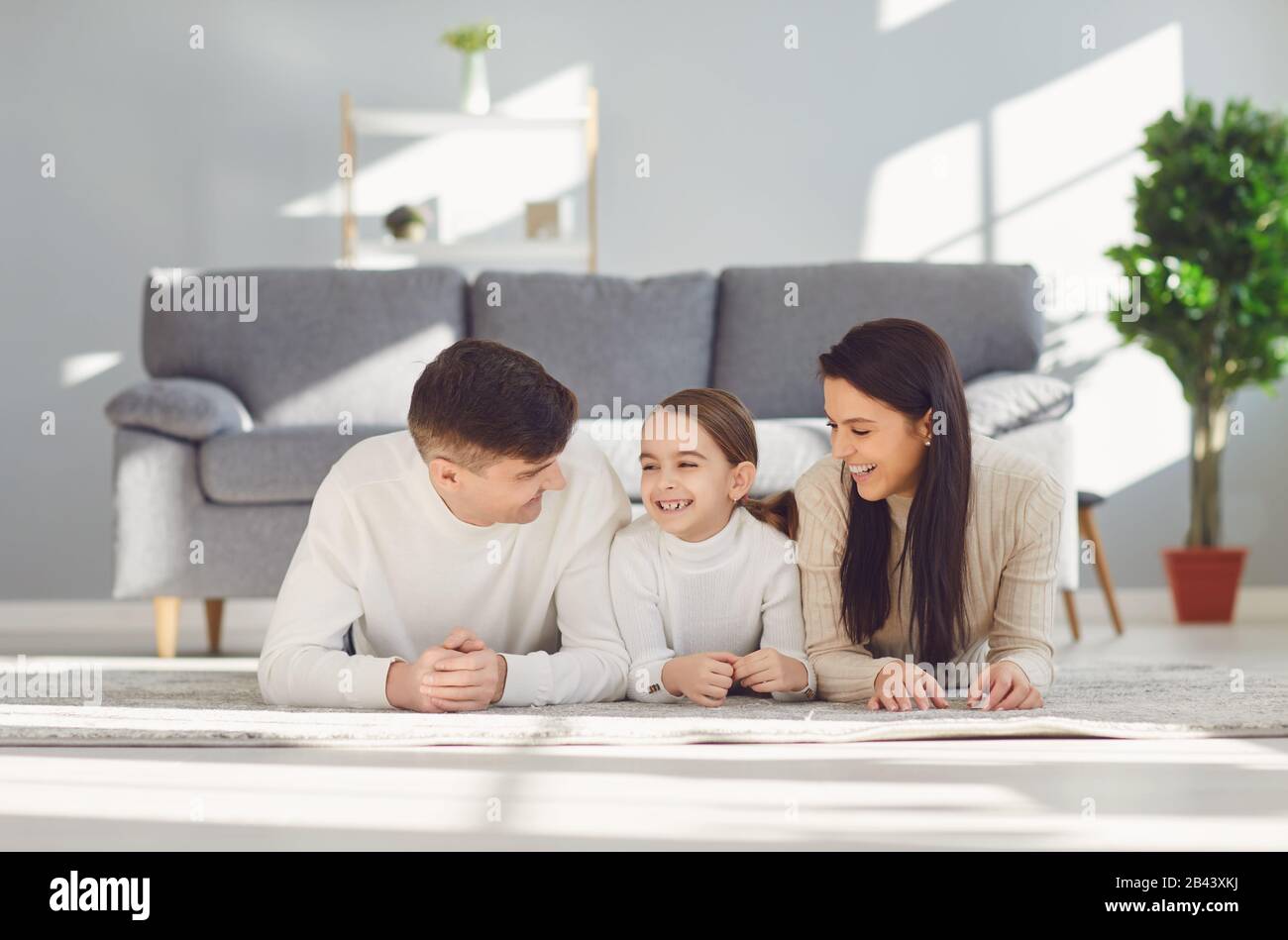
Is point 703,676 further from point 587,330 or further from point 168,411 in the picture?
point 587,330

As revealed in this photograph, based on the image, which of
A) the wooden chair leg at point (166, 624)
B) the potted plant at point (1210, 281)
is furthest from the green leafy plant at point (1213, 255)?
the wooden chair leg at point (166, 624)

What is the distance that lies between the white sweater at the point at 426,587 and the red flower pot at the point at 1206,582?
260 centimetres

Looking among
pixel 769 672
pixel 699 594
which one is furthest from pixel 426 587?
pixel 769 672

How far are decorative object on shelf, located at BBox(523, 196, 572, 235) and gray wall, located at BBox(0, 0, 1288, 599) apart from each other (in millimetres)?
200

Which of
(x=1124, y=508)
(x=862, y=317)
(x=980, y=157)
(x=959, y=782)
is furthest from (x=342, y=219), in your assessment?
(x=959, y=782)

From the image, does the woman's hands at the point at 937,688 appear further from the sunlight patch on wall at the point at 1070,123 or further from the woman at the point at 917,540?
the sunlight patch on wall at the point at 1070,123

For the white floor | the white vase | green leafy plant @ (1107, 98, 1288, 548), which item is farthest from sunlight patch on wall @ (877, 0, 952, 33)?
the white floor

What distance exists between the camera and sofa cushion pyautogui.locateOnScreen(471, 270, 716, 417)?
11.5ft

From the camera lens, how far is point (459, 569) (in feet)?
6.16

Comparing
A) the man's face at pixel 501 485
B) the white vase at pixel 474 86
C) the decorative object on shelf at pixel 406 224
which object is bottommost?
the man's face at pixel 501 485

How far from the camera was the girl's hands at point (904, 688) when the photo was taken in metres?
1.71

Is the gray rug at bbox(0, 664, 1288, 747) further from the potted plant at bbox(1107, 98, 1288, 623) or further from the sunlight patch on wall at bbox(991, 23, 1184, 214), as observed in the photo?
the sunlight patch on wall at bbox(991, 23, 1184, 214)
